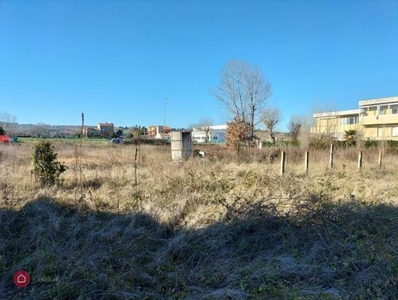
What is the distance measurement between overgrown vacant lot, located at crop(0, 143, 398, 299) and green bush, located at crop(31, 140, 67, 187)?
0.62 meters

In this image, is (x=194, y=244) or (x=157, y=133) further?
(x=157, y=133)

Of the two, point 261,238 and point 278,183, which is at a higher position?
point 278,183

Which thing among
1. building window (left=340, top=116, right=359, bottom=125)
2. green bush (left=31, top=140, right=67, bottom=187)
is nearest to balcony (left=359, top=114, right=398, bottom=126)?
building window (left=340, top=116, right=359, bottom=125)

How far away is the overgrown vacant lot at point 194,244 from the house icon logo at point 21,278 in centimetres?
6

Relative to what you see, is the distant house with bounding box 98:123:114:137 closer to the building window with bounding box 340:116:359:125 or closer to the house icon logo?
the building window with bounding box 340:116:359:125

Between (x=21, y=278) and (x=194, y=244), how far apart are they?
214cm

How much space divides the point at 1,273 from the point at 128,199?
2.96 metres

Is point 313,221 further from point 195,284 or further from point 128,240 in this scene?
point 128,240

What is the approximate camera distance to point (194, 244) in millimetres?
4039

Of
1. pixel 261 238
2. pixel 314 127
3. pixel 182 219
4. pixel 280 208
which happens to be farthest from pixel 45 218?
pixel 314 127

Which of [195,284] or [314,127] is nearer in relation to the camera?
[195,284]

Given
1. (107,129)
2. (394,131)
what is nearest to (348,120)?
(394,131)

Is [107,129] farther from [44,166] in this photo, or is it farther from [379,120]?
[44,166]

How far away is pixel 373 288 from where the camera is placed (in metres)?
2.89
